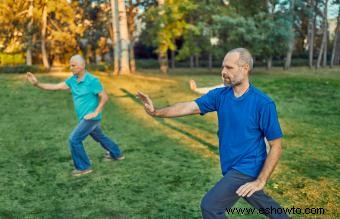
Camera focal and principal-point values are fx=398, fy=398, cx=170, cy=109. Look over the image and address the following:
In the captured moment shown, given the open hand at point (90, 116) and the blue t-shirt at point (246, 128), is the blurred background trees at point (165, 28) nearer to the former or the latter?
the open hand at point (90, 116)

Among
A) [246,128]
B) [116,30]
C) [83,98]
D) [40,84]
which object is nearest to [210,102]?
[246,128]

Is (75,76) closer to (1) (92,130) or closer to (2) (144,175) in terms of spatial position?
(1) (92,130)

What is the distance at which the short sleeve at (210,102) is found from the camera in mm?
3564

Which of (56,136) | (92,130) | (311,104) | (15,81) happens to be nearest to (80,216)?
(92,130)

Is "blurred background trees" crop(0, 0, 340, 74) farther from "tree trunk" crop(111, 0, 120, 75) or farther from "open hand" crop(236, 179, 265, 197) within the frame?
"open hand" crop(236, 179, 265, 197)

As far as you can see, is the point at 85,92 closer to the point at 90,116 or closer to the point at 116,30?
the point at 90,116

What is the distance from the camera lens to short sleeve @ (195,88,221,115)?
11.7 feet

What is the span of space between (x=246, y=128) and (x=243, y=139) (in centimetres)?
10

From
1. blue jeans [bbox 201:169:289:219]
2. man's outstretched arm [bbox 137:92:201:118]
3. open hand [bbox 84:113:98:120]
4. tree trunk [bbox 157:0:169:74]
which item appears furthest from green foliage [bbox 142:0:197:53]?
blue jeans [bbox 201:169:289:219]

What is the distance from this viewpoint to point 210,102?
3.60 m

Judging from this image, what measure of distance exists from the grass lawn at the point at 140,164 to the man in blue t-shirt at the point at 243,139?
197 cm

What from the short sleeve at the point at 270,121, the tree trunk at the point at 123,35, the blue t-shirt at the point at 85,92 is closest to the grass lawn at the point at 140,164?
the blue t-shirt at the point at 85,92

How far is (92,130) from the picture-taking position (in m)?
6.75

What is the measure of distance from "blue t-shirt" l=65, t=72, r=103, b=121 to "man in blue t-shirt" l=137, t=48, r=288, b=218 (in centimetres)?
341
